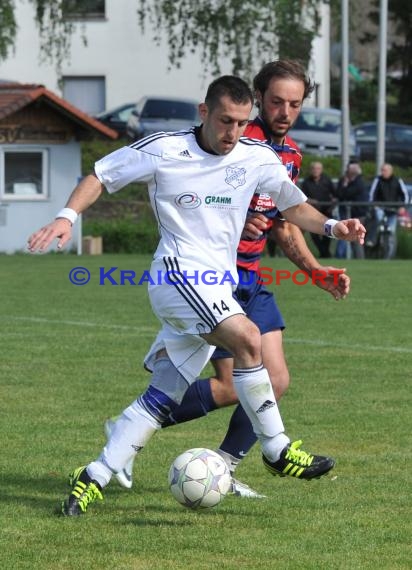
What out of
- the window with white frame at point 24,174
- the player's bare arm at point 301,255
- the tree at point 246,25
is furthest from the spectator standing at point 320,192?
the player's bare arm at point 301,255

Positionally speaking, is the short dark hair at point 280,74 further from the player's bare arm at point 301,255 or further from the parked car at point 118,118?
the parked car at point 118,118

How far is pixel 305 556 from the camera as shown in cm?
541

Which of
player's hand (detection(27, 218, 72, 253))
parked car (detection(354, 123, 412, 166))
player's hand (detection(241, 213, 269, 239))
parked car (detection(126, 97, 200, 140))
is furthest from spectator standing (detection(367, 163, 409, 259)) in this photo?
player's hand (detection(27, 218, 72, 253))

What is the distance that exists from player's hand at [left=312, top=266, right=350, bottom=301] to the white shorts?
0.61m

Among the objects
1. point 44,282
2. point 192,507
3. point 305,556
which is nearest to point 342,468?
point 192,507

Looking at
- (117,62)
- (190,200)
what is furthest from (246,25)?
(190,200)

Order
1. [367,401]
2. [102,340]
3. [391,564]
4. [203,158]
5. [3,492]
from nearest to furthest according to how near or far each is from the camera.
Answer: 1. [391,564]
2. [203,158]
3. [3,492]
4. [367,401]
5. [102,340]

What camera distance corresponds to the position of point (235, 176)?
6164 mm

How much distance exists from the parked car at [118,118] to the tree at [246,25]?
24.5 feet

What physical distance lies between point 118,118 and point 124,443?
3434 centimetres

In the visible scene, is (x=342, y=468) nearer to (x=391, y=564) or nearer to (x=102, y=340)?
(x=391, y=564)

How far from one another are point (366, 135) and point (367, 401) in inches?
1303

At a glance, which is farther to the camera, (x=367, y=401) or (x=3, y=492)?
(x=367, y=401)

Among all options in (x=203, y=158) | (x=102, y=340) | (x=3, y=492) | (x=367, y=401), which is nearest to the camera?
(x=203, y=158)
